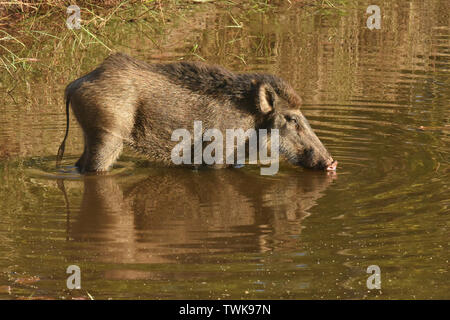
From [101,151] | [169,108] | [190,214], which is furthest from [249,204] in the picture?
[101,151]

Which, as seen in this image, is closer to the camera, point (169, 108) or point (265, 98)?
point (169, 108)

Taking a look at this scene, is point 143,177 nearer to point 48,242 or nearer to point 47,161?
point 47,161

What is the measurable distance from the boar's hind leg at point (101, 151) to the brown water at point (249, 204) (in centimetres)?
16

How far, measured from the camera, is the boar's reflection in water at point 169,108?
28.3 feet

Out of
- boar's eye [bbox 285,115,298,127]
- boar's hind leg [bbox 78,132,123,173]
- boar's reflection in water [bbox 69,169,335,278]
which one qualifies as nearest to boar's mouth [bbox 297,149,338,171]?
boar's reflection in water [bbox 69,169,335,278]

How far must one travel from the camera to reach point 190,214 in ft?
25.0

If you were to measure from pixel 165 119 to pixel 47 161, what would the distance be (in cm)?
157

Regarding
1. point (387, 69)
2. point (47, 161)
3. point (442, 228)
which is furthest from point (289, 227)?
point (387, 69)

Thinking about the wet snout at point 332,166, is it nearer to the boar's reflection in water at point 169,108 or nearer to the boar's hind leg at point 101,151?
the boar's reflection in water at point 169,108

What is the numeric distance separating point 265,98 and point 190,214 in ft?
6.59

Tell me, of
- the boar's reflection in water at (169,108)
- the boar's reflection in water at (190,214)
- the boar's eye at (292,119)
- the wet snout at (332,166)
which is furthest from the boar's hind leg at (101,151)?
the wet snout at (332,166)

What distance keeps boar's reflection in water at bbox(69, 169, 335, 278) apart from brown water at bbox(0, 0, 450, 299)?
21 millimetres

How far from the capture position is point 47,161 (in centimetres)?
945

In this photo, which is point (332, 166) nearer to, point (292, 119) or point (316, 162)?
point (316, 162)
